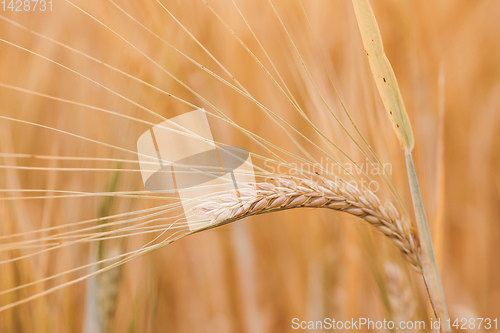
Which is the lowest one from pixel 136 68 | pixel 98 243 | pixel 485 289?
pixel 485 289

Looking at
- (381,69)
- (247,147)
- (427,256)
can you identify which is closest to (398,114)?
(381,69)

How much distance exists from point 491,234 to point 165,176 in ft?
2.68

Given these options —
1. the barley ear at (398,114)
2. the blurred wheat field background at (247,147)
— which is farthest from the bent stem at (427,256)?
the blurred wheat field background at (247,147)

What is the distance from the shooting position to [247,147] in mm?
938

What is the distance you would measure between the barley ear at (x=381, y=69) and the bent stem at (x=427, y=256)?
32 millimetres

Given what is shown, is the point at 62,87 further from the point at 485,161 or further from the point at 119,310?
the point at 485,161

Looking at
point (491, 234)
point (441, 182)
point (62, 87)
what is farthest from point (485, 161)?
point (62, 87)

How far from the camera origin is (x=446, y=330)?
0.50 metres

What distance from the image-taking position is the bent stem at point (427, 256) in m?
0.48

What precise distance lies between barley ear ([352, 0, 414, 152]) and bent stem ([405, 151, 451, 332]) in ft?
0.11

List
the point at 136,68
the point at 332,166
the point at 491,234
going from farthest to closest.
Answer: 1. the point at 491,234
2. the point at 136,68
3. the point at 332,166

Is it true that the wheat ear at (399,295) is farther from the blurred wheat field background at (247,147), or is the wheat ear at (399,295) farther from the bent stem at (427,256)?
the bent stem at (427,256)

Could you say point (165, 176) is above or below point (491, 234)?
above

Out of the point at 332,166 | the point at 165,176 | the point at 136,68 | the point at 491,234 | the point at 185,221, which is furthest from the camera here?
the point at 491,234
